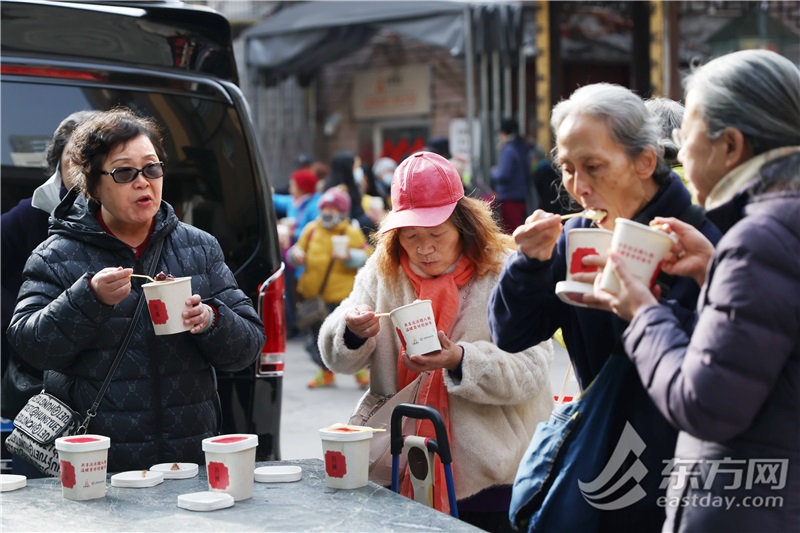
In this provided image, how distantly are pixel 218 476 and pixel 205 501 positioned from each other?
0.43 feet

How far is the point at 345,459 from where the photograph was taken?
3.02 metres

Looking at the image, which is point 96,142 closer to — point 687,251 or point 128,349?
point 128,349

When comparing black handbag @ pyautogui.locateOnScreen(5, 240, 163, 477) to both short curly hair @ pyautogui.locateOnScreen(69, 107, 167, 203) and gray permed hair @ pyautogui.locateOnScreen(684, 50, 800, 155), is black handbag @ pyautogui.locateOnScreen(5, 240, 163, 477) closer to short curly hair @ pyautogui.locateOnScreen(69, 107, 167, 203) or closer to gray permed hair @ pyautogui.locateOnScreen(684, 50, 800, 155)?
short curly hair @ pyautogui.locateOnScreen(69, 107, 167, 203)

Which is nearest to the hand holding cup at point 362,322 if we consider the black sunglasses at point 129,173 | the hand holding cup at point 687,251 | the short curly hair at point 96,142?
the black sunglasses at point 129,173

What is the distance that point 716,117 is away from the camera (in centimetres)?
227

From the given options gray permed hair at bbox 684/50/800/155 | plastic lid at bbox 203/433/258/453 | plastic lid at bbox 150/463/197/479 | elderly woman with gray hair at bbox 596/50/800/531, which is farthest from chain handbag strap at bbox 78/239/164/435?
gray permed hair at bbox 684/50/800/155

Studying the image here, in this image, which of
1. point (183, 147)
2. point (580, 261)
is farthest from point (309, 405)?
point (580, 261)

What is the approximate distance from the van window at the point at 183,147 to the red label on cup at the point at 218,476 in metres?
1.70

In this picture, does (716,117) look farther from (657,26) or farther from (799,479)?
(657,26)

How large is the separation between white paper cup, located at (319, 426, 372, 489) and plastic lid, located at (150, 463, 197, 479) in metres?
0.43

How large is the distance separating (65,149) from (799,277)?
2846 mm

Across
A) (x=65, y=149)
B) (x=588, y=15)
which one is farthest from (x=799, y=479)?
(x=588, y=15)

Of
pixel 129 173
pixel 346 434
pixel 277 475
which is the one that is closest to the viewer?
pixel 346 434

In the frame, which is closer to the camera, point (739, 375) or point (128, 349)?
point (739, 375)
